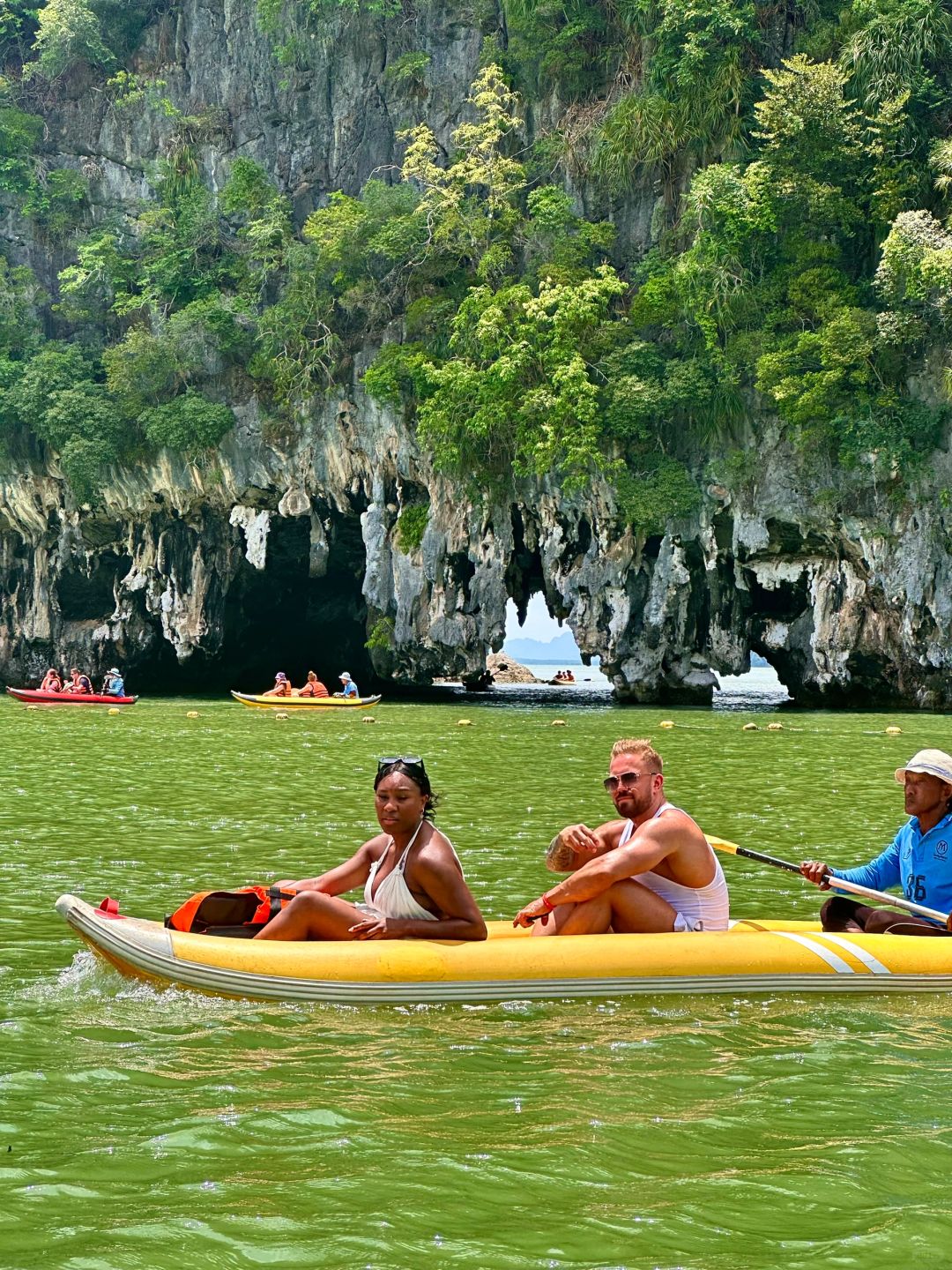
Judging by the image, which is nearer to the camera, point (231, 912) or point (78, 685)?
point (231, 912)

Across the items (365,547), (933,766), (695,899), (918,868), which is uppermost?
(365,547)

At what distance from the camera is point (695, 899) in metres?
6.48

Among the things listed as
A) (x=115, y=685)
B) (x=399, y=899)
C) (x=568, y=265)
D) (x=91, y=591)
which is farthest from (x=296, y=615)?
(x=399, y=899)

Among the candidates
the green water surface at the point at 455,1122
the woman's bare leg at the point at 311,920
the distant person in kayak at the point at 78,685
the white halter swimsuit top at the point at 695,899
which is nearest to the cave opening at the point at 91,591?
the distant person in kayak at the point at 78,685

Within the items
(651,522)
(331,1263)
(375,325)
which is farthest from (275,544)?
(331,1263)

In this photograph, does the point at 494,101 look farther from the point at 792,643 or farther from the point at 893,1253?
the point at 893,1253

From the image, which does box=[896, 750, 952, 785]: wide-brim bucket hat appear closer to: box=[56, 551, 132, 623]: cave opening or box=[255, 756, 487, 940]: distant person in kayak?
box=[255, 756, 487, 940]: distant person in kayak

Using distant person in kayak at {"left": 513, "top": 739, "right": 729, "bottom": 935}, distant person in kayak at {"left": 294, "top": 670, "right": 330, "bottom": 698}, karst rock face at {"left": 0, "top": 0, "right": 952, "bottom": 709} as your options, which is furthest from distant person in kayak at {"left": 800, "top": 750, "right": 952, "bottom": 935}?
distant person in kayak at {"left": 294, "top": 670, "right": 330, "bottom": 698}

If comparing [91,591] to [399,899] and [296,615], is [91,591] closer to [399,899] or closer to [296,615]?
[296,615]

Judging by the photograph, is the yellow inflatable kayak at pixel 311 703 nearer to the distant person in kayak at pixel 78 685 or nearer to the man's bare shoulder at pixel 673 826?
the distant person in kayak at pixel 78 685

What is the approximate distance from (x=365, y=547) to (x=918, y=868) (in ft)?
108

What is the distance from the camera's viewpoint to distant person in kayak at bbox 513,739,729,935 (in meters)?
6.11

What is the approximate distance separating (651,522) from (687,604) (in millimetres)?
2669

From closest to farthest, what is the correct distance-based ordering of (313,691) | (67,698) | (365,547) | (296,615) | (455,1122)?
1. (455,1122)
2. (67,698)
3. (313,691)
4. (365,547)
5. (296,615)
